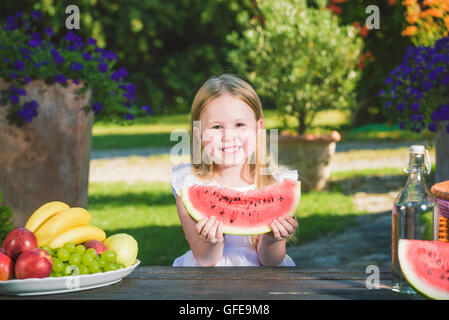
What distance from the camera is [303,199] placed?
8398 millimetres

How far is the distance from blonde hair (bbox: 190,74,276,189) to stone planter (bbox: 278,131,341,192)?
579 centimetres

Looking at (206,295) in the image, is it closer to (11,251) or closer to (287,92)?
(11,251)

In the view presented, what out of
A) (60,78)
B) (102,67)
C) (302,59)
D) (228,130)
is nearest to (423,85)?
(102,67)

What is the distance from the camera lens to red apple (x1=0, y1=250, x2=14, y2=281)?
5.84 ft

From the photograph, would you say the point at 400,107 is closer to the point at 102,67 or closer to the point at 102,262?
the point at 102,67

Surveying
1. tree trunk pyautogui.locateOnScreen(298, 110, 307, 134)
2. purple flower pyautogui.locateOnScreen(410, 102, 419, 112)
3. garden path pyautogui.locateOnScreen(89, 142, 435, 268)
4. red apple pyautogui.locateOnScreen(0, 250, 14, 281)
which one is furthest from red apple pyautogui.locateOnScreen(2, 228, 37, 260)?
tree trunk pyautogui.locateOnScreen(298, 110, 307, 134)

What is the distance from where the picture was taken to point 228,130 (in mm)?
2693

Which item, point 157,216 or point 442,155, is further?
point 157,216

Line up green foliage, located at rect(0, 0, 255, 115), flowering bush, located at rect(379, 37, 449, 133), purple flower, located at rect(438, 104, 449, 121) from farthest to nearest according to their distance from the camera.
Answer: green foliage, located at rect(0, 0, 255, 115), flowering bush, located at rect(379, 37, 449, 133), purple flower, located at rect(438, 104, 449, 121)

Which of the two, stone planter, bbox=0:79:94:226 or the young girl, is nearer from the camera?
the young girl

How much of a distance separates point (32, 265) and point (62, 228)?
316 mm

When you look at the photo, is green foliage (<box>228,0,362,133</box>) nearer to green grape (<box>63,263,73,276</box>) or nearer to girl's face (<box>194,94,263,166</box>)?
girl's face (<box>194,94,263,166</box>)

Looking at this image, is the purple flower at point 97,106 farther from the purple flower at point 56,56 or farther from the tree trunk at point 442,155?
the tree trunk at point 442,155

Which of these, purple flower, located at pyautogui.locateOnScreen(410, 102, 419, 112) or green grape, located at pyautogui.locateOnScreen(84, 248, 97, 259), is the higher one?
purple flower, located at pyautogui.locateOnScreen(410, 102, 419, 112)
